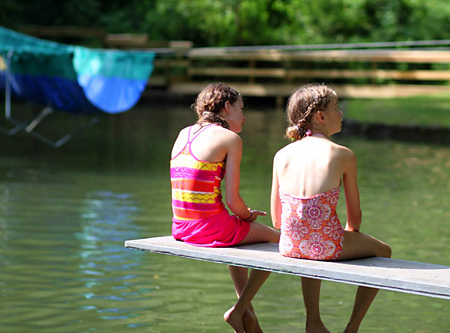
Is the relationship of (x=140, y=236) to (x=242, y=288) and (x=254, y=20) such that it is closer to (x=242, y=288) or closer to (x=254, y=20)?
(x=242, y=288)

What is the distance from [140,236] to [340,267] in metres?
3.82

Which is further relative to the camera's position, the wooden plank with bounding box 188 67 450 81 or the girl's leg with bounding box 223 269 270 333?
the wooden plank with bounding box 188 67 450 81

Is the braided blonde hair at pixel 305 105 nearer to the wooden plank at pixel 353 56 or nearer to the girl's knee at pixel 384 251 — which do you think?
the girl's knee at pixel 384 251

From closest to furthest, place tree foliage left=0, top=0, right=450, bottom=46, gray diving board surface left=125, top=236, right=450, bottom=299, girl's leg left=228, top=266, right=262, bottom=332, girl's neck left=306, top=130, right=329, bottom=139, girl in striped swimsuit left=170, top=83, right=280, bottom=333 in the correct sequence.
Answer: gray diving board surface left=125, top=236, right=450, bottom=299
girl's neck left=306, top=130, right=329, bottom=139
girl in striped swimsuit left=170, top=83, right=280, bottom=333
girl's leg left=228, top=266, right=262, bottom=332
tree foliage left=0, top=0, right=450, bottom=46

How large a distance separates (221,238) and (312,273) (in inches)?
26.9

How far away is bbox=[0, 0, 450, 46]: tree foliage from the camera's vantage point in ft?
95.5

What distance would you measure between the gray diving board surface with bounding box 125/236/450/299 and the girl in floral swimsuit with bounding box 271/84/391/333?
0.08m

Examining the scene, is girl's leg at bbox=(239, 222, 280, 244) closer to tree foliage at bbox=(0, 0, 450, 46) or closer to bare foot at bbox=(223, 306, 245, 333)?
bare foot at bbox=(223, 306, 245, 333)

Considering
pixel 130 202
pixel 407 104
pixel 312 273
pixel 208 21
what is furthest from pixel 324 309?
pixel 208 21

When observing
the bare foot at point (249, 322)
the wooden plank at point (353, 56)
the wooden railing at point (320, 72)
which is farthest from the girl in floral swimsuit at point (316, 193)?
the wooden railing at point (320, 72)

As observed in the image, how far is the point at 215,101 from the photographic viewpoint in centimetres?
431

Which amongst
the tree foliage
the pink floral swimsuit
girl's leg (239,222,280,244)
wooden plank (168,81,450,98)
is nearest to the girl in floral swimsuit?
the pink floral swimsuit

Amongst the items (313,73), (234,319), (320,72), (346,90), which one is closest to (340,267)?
(234,319)

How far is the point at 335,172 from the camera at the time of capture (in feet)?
12.9
